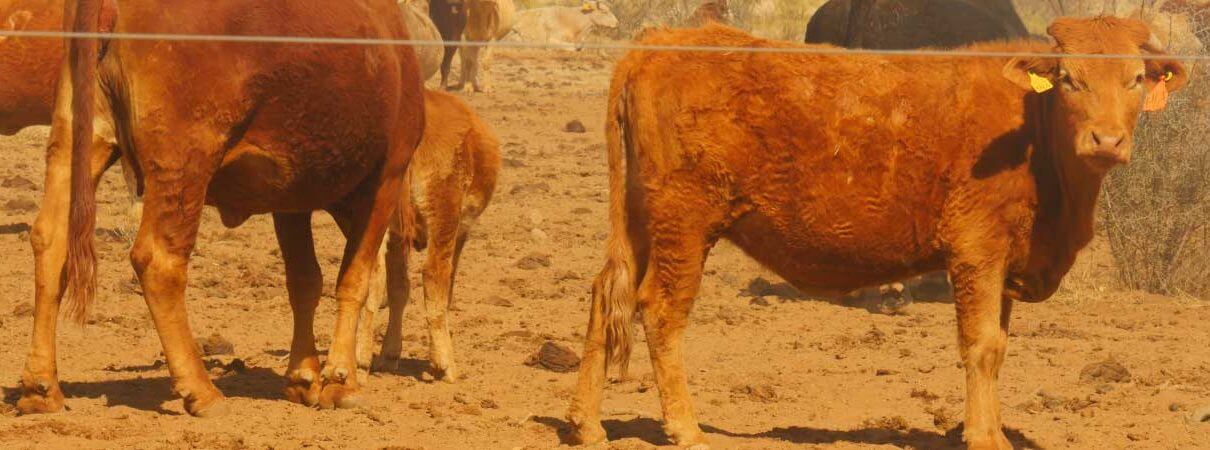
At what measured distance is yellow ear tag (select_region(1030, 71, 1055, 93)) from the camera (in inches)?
240

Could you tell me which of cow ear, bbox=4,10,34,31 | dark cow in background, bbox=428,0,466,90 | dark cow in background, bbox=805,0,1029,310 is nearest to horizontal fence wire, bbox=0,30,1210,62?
cow ear, bbox=4,10,34,31

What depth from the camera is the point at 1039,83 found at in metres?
6.11

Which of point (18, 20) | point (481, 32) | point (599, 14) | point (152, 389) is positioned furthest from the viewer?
point (599, 14)

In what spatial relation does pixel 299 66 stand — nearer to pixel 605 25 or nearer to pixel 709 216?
pixel 709 216

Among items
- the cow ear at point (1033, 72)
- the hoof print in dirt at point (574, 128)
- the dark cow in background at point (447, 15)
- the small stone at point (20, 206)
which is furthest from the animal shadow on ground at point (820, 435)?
the dark cow in background at point (447, 15)

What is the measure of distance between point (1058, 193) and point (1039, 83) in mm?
494

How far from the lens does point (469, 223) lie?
8688 millimetres

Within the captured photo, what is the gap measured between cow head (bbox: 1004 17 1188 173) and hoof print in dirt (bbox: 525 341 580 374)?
2762mm

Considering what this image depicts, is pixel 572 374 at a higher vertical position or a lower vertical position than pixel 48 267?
lower

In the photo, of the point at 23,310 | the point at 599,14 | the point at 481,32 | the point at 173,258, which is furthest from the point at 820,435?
the point at 599,14

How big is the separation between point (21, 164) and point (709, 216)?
31.6ft

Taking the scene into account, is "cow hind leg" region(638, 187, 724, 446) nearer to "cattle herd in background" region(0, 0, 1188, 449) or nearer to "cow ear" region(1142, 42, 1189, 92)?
"cattle herd in background" region(0, 0, 1188, 449)

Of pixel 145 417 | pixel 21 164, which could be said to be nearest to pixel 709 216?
pixel 145 417

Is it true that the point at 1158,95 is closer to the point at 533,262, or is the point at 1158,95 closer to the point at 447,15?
the point at 533,262
